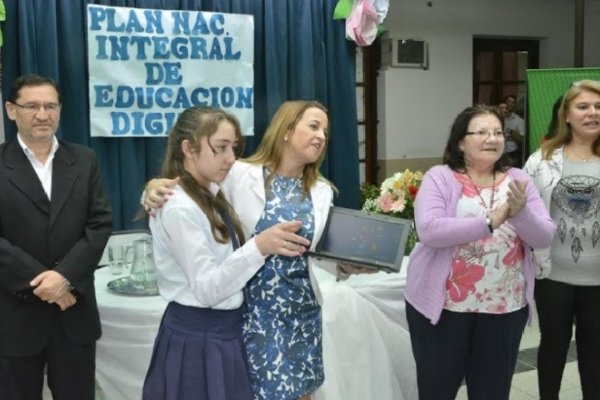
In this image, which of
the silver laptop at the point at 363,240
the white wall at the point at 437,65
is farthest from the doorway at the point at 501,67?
the silver laptop at the point at 363,240

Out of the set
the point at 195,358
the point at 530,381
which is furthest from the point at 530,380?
the point at 195,358

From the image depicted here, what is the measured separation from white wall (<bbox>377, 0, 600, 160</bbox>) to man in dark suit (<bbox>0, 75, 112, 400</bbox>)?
166 inches

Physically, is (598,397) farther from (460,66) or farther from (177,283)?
(460,66)

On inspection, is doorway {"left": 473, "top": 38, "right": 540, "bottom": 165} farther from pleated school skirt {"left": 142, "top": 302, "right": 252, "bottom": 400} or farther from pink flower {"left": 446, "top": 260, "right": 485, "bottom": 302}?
pleated school skirt {"left": 142, "top": 302, "right": 252, "bottom": 400}

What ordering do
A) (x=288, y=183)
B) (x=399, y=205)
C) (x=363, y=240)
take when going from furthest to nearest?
1. (x=399, y=205)
2. (x=288, y=183)
3. (x=363, y=240)

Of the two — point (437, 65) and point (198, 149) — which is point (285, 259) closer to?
point (198, 149)

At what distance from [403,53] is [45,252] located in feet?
14.8

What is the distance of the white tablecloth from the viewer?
7.38 feet

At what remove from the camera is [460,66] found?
20.4ft

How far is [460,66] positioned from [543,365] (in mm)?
4360

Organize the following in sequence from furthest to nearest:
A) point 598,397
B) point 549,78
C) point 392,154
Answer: point 392,154 → point 549,78 → point 598,397

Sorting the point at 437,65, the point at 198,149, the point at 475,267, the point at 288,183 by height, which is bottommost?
the point at 475,267

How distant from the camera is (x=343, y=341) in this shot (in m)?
2.35

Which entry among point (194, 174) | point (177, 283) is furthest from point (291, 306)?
point (194, 174)
